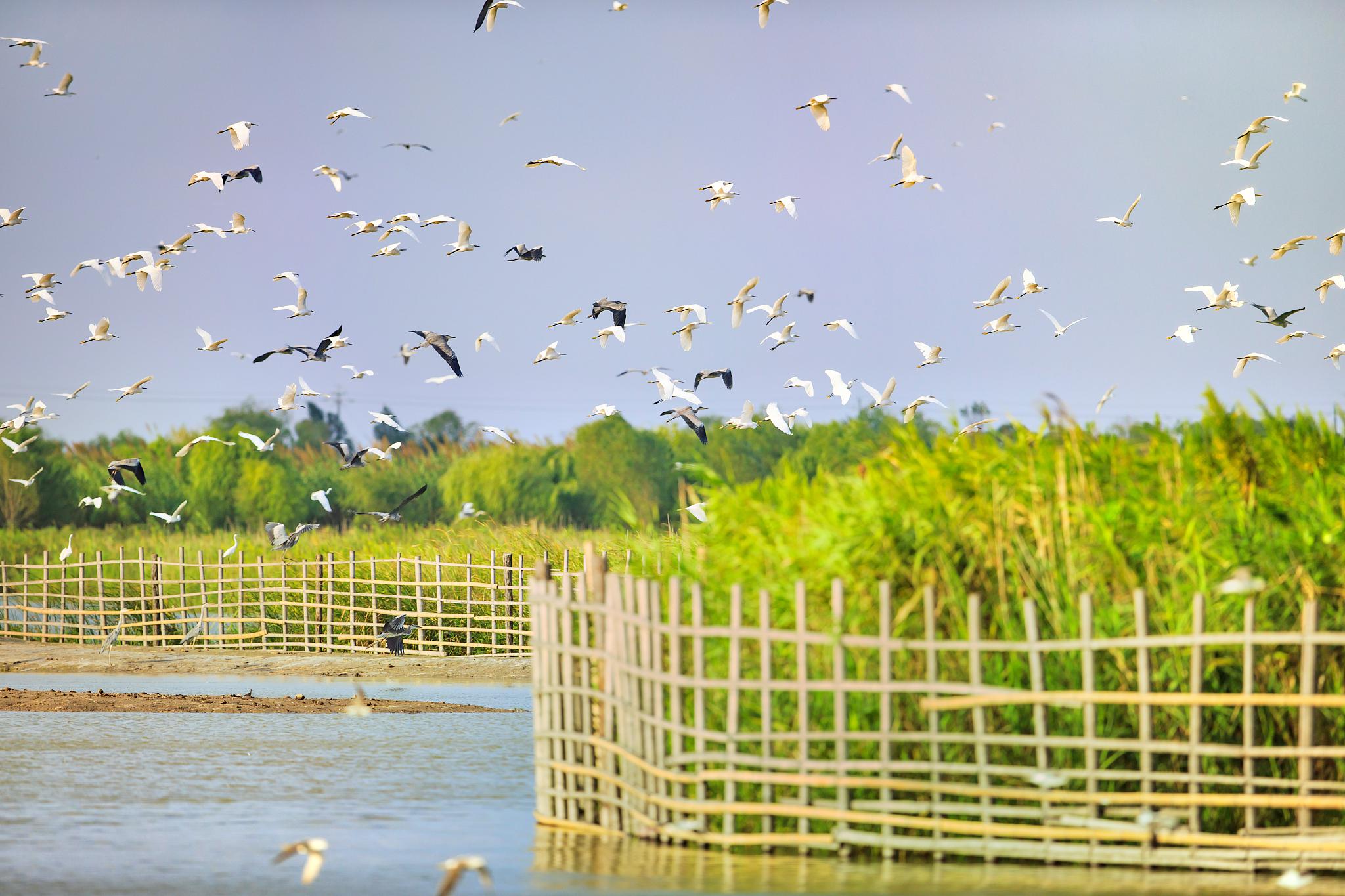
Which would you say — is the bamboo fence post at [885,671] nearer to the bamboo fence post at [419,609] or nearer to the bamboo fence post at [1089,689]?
the bamboo fence post at [1089,689]

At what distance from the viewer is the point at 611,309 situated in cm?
2369

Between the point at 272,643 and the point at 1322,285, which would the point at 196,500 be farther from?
the point at 1322,285

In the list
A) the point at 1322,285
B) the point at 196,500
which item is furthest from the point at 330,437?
the point at 1322,285

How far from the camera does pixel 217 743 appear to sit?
17750 millimetres

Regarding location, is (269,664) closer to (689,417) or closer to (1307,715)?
(689,417)

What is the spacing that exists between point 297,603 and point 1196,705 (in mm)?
23132

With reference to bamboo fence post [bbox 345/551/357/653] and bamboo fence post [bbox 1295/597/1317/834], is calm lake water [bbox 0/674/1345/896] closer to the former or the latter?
bamboo fence post [bbox 1295/597/1317/834]

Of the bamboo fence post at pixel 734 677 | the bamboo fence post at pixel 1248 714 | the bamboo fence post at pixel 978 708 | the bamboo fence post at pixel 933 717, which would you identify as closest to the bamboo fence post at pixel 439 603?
the bamboo fence post at pixel 734 677

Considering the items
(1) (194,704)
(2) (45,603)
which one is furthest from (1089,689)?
(2) (45,603)

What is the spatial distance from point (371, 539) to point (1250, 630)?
25839 mm

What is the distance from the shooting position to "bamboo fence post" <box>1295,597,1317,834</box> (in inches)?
374

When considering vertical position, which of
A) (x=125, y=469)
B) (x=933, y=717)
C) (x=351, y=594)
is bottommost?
(x=351, y=594)

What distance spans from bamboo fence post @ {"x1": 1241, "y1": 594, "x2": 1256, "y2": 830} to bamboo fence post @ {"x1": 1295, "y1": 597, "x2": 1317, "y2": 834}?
243mm

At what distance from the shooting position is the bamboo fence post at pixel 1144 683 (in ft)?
31.6
